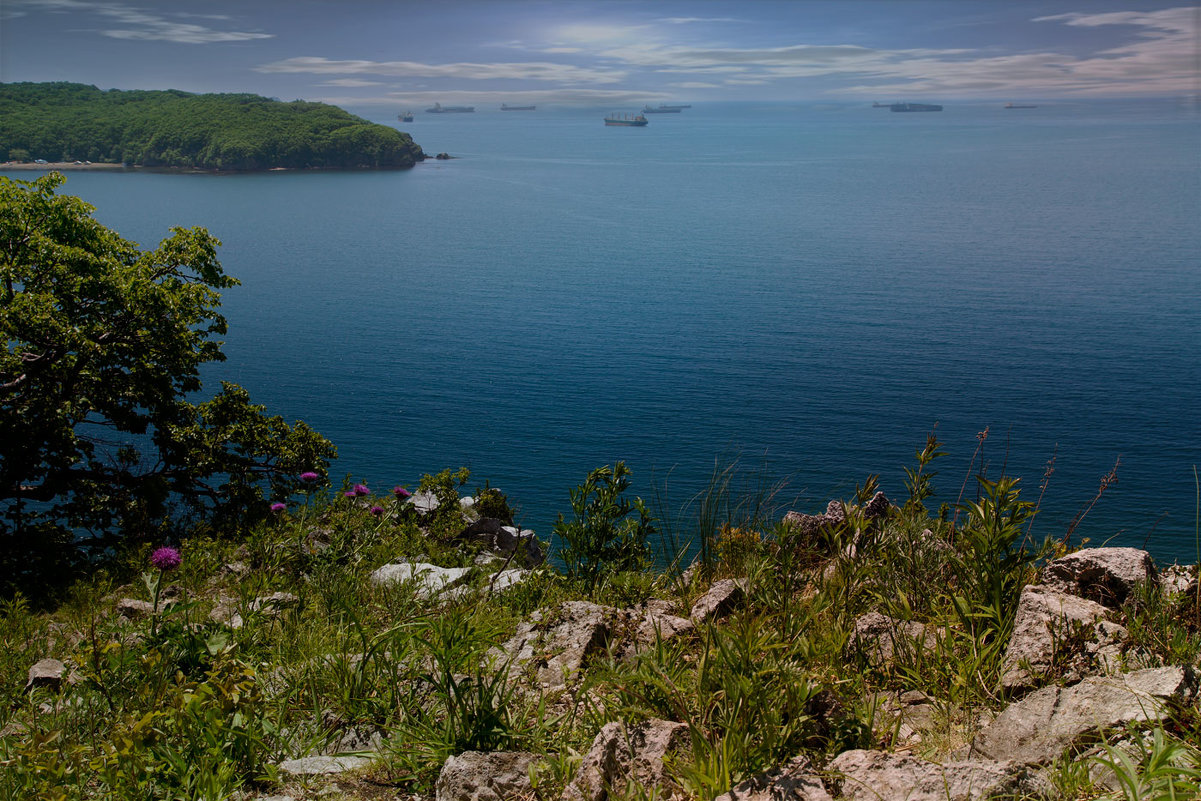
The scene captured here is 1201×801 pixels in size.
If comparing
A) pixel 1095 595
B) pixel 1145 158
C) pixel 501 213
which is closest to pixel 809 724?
pixel 1095 595

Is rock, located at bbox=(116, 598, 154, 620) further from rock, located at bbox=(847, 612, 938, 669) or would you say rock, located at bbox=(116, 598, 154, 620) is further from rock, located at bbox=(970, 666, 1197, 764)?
rock, located at bbox=(970, 666, 1197, 764)

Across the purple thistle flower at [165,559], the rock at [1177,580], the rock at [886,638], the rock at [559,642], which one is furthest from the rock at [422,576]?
the rock at [1177,580]

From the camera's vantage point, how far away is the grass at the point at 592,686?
108 inches

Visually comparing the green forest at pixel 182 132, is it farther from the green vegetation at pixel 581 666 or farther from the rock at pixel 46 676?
the green vegetation at pixel 581 666

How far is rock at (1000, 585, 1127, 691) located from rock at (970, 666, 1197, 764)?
0.78 ft

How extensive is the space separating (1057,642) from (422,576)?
3.75 meters

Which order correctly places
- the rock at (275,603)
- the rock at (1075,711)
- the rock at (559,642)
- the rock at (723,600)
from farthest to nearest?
the rock at (275,603), the rock at (723,600), the rock at (559,642), the rock at (1075,711)

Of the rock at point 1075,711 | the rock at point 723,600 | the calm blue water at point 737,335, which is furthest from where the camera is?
the calm blue water at point 737,335

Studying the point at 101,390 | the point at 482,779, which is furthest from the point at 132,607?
the point at 101,390

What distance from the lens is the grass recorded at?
2.74 metres

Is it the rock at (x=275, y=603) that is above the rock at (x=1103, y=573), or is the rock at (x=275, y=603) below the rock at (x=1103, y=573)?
below

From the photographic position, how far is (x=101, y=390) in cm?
1265

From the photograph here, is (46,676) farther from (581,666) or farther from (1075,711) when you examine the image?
(1075,711)

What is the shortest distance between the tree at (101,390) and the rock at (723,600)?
965 centimetres
